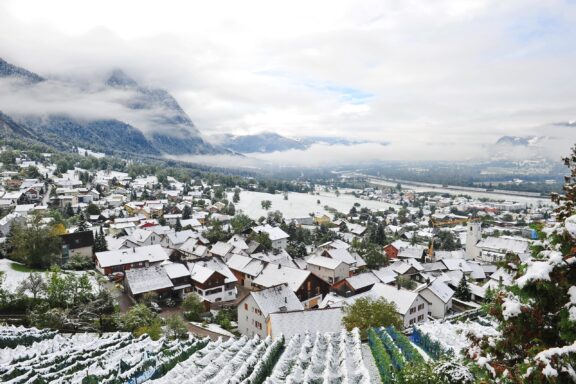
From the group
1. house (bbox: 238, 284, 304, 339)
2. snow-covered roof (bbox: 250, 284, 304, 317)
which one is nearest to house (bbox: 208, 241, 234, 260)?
house (bbox: 238, 284, 304, 339)

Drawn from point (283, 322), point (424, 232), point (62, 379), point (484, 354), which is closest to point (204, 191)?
point (424, 232)

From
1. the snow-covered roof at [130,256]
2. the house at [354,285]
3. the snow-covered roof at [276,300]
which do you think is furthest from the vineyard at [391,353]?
the snow-covered roof at [130,256]

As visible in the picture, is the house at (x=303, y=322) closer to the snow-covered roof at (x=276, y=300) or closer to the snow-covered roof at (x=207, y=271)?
→ the snow-covered roof at (x=276, y=300)

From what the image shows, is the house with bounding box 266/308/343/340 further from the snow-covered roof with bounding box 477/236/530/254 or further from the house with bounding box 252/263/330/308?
the snow-covered roof with bounding box 477/236/530/254

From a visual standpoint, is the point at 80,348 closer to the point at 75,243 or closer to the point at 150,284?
the point at 150,284

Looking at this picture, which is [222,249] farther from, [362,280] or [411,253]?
[411,253]

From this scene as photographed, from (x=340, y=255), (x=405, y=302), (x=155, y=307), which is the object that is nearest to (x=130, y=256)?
(x=155, y=307)

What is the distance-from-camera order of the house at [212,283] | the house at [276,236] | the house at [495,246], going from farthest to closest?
the house at [276,236], the house at [495,246], the house at [212,283]
